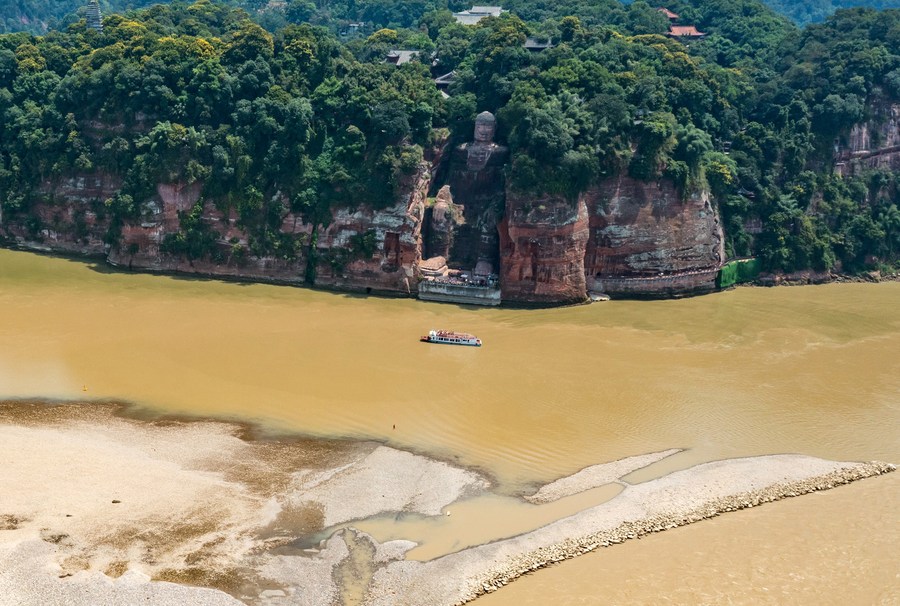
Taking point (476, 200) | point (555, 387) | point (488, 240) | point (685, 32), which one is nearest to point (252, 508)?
point (555, 387)

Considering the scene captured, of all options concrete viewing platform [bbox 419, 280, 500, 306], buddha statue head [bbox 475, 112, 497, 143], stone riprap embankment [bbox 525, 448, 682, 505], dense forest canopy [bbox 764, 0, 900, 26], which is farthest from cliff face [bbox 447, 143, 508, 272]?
dense forest canopy [bbox 764, 0, 900, 26]

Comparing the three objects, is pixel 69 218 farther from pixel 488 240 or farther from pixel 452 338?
pixel 452 338

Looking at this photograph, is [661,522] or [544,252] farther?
[544,252]

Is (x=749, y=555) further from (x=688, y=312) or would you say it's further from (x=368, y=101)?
(x=368, y=101)

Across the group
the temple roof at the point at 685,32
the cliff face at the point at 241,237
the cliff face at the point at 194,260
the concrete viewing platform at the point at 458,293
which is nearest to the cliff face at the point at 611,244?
the concrete viewing platform at the point at 458,293

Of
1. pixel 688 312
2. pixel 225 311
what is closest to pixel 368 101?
pixel 225 311

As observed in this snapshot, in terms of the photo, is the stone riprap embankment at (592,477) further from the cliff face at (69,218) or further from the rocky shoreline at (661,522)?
the cliff face at (69,218)
